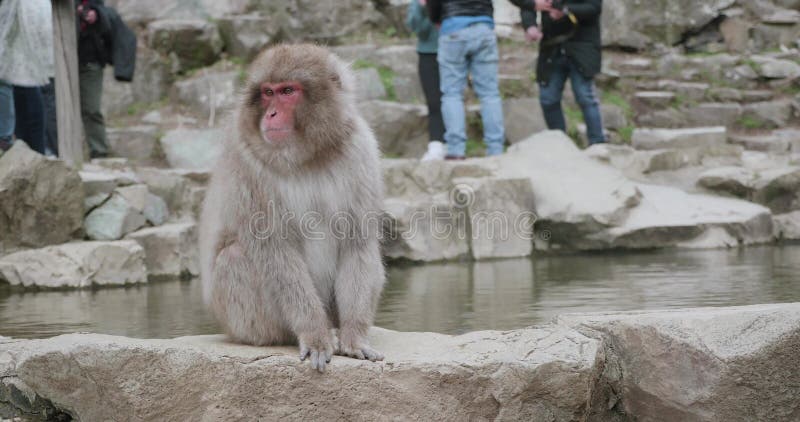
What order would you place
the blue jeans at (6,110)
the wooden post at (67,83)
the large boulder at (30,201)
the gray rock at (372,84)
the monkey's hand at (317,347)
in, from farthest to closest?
the gray rock at (372,84) → the wooden post at (67,83) → the blue jeans at (6,110) → the large boulder at (30,201) → the monkey's hand at (317,347)

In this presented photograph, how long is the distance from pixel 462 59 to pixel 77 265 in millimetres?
3252

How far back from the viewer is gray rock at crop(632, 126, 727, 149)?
9844 millimetres

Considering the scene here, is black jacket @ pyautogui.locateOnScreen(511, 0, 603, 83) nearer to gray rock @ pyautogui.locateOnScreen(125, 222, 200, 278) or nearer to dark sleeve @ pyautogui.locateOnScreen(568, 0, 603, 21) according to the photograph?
dark sleeve @ pyautogui.locateOnScreen(568, 0, 603, 21)

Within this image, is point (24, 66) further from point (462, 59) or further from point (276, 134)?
A: point (276, 134)

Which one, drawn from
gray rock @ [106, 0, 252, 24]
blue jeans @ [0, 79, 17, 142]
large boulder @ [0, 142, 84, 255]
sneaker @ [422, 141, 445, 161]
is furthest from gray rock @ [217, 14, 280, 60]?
large boulder @ [0, 142, 84, 255]

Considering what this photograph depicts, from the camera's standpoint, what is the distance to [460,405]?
279 cm

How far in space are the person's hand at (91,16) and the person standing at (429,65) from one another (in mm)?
2643

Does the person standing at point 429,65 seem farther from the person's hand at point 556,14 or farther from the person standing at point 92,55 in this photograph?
the person standing at point 92,55

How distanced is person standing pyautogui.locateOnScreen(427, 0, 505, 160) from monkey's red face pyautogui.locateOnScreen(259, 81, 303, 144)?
4.69 metres

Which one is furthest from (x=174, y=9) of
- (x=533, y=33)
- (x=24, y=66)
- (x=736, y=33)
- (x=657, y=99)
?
(x=736, y=33)

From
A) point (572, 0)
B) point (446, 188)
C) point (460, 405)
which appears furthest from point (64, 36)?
point (460, 405)

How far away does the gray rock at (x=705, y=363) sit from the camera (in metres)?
2.72

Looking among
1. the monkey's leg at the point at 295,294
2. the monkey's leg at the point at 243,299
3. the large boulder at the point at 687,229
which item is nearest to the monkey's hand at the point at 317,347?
the monkey's leg at the point at 295,294

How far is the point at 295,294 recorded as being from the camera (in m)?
2.98
